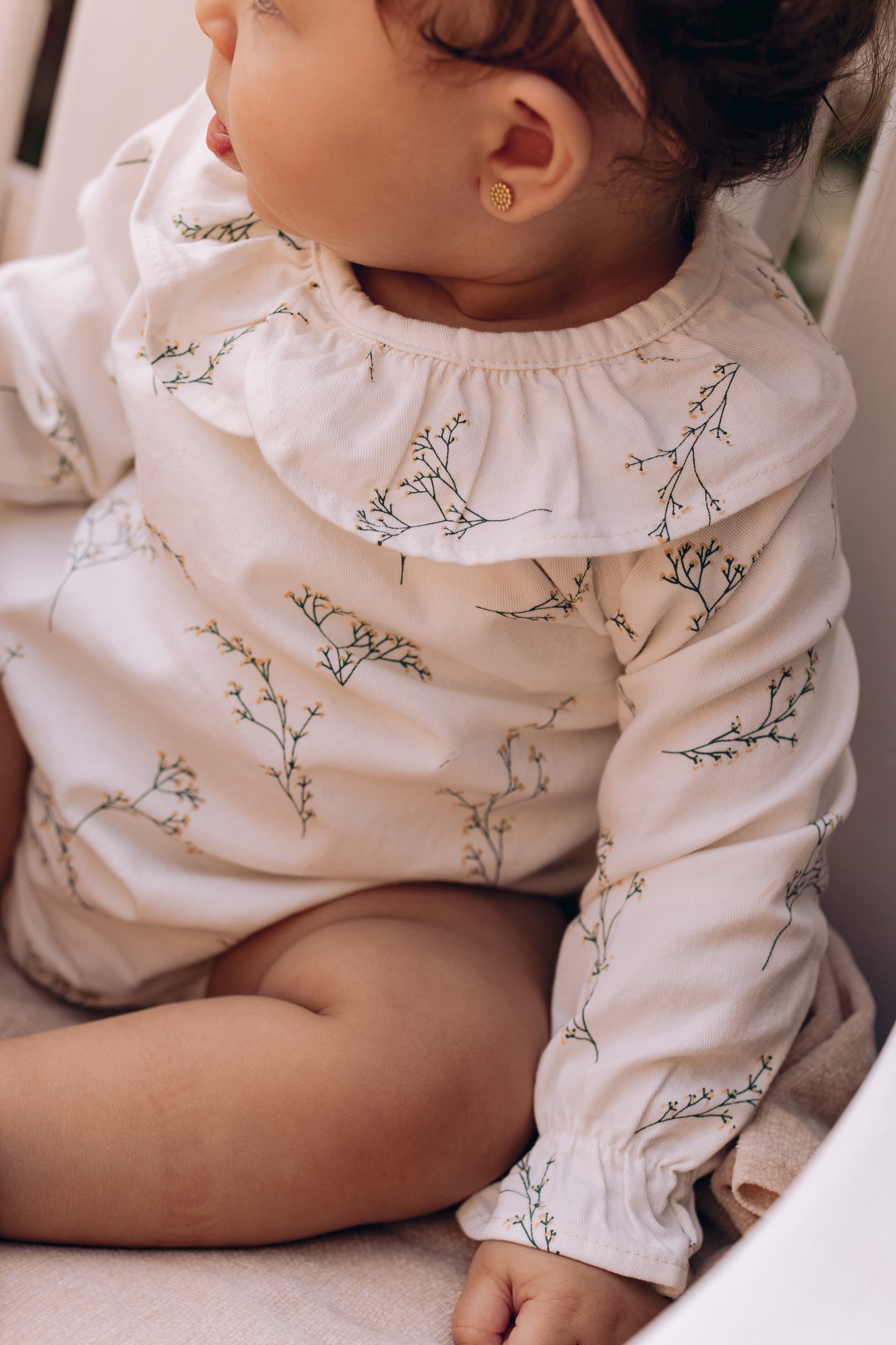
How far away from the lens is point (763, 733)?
681 millimetres

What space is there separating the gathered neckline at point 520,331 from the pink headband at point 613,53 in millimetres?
129

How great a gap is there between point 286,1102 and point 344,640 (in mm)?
254

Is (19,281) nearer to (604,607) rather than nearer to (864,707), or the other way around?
(604,607)

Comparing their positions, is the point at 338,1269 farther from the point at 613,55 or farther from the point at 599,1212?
the point at 613,55

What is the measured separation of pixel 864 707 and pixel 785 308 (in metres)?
0.28

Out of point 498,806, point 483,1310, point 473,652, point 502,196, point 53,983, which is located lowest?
point 53,983

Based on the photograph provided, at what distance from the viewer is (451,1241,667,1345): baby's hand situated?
60cm

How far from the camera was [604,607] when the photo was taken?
2.34ft

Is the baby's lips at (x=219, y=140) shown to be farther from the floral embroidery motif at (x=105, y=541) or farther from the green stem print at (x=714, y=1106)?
the green stem print at (x=714, y=1106)

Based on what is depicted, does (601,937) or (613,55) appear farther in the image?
(601,937)

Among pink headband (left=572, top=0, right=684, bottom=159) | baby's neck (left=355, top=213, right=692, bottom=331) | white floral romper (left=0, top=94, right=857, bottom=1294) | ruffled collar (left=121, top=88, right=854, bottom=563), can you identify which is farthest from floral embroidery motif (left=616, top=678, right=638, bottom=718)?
pink headband (left=572, top=0, right=684, bottom=159)

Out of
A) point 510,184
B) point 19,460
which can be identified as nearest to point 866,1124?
point 510,184

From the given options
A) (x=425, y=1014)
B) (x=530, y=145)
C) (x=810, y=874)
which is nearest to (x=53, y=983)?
(x=425, y=1014)

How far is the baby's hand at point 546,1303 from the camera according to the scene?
0.60 metres
